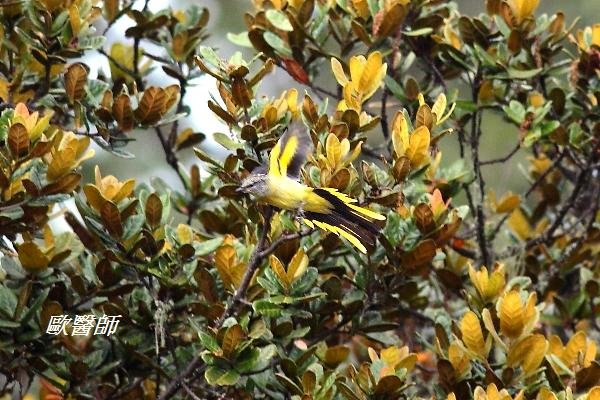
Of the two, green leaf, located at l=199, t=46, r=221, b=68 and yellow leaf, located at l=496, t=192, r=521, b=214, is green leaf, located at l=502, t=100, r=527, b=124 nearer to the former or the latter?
yellow leaf, located at l=496, t=192, r=521, b=214

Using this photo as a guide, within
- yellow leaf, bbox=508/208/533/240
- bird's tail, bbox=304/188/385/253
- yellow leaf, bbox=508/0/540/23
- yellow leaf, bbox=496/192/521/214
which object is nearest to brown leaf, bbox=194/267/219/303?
bird's tail, bbox=304/188/385/253

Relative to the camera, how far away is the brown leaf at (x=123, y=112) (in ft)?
8.72

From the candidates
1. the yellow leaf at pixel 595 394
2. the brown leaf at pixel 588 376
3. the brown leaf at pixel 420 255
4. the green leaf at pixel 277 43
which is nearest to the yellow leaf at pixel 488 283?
the brown leaf at pixel 420 255

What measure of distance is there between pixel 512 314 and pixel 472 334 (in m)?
0.11

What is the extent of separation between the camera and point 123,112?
267 centimetres

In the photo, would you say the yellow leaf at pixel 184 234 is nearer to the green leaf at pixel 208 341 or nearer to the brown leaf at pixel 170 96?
the green leaf at pixel 208 341

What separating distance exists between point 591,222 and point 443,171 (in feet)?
1.69

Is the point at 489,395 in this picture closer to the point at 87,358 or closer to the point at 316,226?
the point at 316,226

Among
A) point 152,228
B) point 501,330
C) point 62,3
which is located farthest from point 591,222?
point 62,3

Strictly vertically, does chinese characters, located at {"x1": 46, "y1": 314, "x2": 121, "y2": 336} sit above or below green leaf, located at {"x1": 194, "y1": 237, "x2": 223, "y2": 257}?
below

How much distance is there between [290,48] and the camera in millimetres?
Result: 3043

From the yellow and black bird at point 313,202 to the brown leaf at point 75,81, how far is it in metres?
0.69

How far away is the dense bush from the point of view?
2.31 m

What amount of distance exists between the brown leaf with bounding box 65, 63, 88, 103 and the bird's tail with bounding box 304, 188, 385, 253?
34.1 inches
